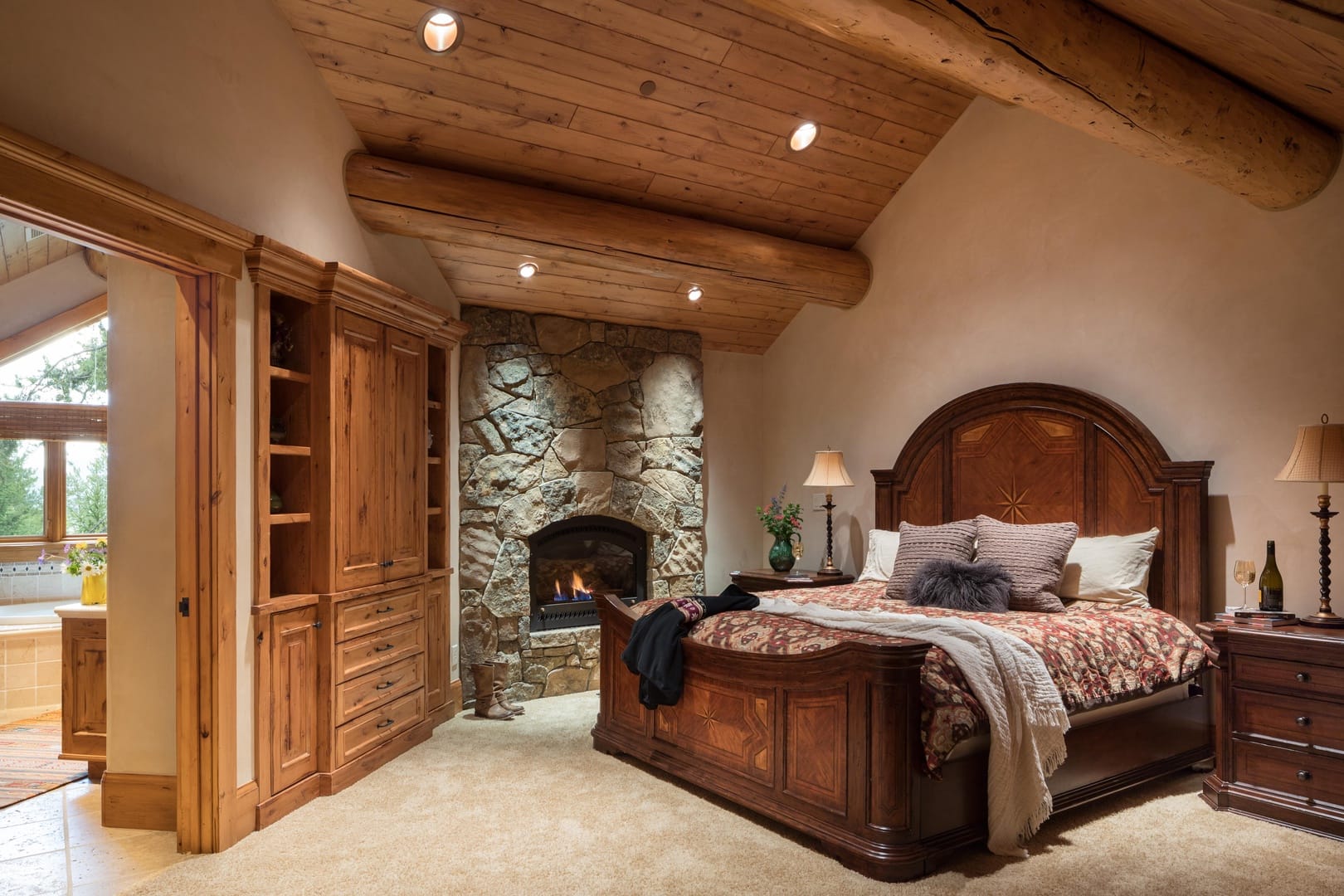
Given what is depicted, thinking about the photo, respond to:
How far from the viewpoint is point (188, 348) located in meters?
3.11

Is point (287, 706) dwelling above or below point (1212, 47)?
below

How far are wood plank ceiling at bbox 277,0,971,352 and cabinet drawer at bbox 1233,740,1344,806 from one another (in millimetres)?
3431

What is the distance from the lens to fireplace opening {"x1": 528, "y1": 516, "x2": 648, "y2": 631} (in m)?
5.56

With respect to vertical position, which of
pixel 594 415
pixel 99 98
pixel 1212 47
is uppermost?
pixel 1212 47

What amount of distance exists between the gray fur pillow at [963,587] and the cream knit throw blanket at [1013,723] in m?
0.78

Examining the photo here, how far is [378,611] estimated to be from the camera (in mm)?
4059

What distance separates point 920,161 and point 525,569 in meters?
3.42

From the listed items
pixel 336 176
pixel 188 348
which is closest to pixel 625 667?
pixel 188 348

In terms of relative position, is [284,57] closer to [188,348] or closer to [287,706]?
[188,348]

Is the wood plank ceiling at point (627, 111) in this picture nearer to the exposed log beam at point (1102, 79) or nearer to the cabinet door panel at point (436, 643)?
the exposed log beam at point (1102, 79)


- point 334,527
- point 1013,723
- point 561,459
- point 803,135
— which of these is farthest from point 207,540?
point 803,135

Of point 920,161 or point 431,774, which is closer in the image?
point 431,774

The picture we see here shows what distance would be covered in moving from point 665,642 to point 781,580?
1856 mm

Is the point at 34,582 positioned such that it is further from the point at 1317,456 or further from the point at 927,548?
the point at 1317,456
